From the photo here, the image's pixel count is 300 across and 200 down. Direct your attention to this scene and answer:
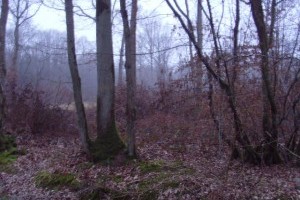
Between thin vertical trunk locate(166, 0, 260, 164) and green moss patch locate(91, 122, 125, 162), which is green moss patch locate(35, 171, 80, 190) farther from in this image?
thin vertical trunk locate(166, 0, 260, 164)

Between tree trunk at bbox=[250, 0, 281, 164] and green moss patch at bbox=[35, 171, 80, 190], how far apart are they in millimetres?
4464

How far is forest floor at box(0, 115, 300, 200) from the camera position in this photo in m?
8.16

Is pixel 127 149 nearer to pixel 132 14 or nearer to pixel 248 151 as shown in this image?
pixel 248 151

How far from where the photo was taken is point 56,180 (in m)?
10.2

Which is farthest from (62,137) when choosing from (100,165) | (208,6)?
(208,6)

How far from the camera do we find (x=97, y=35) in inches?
437

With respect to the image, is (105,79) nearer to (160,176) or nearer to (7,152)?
(160,176)

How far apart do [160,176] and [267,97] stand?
9.93ft

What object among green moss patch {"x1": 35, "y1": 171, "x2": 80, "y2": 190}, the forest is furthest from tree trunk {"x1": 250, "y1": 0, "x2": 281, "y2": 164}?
green moss patch {"x1": 35, "y1": 171, "x2": 80, "y2": 190}

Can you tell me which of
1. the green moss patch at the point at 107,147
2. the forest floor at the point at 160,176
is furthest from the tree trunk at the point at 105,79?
the forest floor at the point at 160,176

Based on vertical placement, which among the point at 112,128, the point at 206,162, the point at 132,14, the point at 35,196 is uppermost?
the point at 132,14

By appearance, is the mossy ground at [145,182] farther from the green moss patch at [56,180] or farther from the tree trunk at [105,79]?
the tree trunk at [105,79]

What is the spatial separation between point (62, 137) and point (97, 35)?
618 centimetres

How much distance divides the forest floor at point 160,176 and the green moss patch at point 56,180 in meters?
0.05
